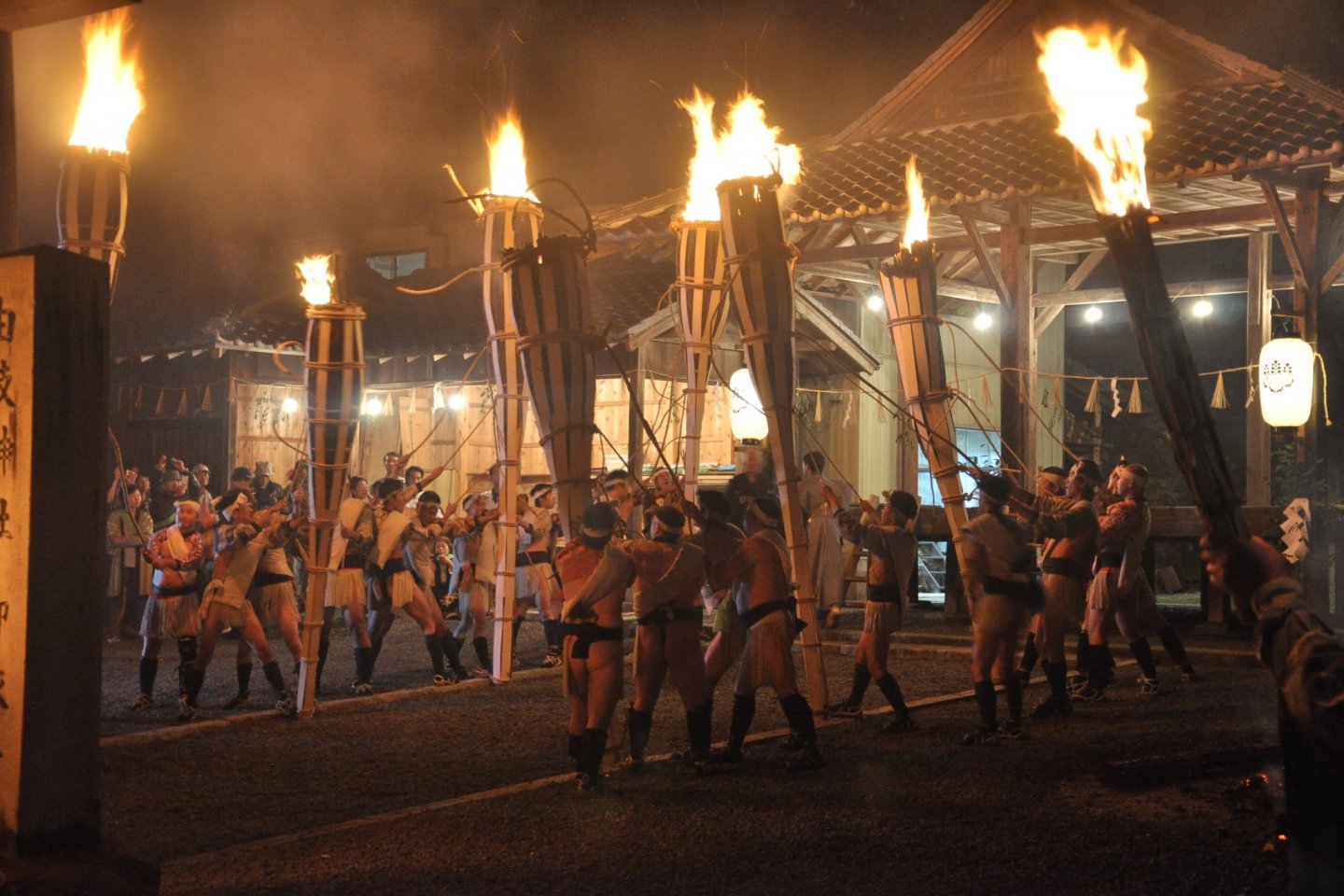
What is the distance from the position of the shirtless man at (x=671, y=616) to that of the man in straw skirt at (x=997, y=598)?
205cm

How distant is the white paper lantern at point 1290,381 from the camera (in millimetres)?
12320

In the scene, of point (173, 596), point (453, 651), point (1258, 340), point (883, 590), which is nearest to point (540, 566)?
point (453, 651)

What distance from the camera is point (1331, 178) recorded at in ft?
42.6

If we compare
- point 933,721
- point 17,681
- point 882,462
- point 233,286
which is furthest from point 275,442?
point 17,681

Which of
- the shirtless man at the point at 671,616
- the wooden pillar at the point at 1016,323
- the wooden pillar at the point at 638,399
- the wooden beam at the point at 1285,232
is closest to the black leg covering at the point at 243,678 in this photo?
the shirtless man at the point at 671,616

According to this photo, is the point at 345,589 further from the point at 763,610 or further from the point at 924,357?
the point at 924,357

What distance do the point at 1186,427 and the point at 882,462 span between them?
15.2 metres

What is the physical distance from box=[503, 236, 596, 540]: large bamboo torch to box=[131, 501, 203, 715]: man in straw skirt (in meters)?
4.18

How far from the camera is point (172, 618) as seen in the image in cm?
998

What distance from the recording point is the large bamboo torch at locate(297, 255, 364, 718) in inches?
366

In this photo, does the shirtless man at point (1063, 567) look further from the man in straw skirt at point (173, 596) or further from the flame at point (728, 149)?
the man in straw skirt at point (173, 596)

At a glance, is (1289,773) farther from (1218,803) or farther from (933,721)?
(933,721)

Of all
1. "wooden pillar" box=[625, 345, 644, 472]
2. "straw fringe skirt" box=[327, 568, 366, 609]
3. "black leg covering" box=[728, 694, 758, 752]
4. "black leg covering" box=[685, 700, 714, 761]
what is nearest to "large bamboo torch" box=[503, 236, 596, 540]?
"black leg covering" box=[685, 700, 714, 761]

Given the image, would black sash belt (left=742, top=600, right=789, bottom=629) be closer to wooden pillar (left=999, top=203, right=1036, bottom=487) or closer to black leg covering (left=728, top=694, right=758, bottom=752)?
black leg covering (left=728, top=694, right=758, bottom=752)
